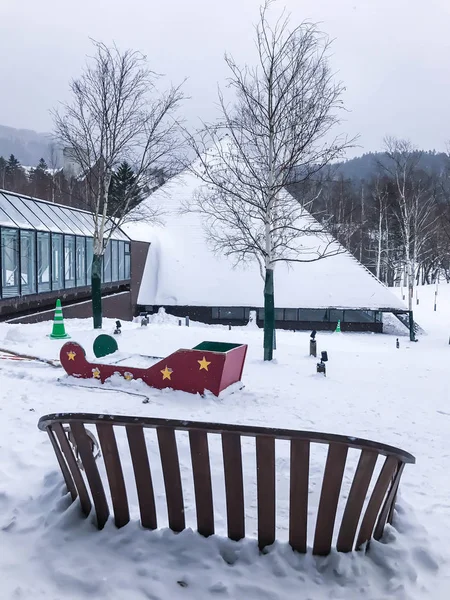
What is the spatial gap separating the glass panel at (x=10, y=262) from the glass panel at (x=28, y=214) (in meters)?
1.42

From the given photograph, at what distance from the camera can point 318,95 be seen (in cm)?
1170

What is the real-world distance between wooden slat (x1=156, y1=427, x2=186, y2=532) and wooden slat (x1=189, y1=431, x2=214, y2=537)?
0.11 meters

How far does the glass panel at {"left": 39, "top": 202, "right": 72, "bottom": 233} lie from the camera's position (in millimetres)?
18755

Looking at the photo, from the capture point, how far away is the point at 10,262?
1506 centimetres

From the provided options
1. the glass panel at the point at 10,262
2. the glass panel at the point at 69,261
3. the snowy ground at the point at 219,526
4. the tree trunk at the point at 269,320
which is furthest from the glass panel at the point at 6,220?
the tree trunk at the point at 269,320

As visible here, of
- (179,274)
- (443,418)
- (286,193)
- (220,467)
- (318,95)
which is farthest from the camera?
(179,274)

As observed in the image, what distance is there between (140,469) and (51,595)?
0.82 meters

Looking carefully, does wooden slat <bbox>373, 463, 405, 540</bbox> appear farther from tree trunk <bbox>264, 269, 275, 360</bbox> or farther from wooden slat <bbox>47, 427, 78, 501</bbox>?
tree trunk <bbox>264, 269, 275, 360</bbox>

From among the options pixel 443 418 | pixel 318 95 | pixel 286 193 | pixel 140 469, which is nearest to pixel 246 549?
pixel 140 469

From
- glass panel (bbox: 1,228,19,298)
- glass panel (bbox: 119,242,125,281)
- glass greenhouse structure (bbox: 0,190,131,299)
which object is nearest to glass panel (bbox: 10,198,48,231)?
glass greenhouse structure (bbox: 0,190,131,299)

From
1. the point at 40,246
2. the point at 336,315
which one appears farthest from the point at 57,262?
the point at 336,315

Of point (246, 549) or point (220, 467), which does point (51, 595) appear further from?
point (220, 467)

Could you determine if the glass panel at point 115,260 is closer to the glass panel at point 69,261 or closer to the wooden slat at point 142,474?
the glass panel at point 69,261

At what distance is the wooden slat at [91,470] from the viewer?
311 cm
